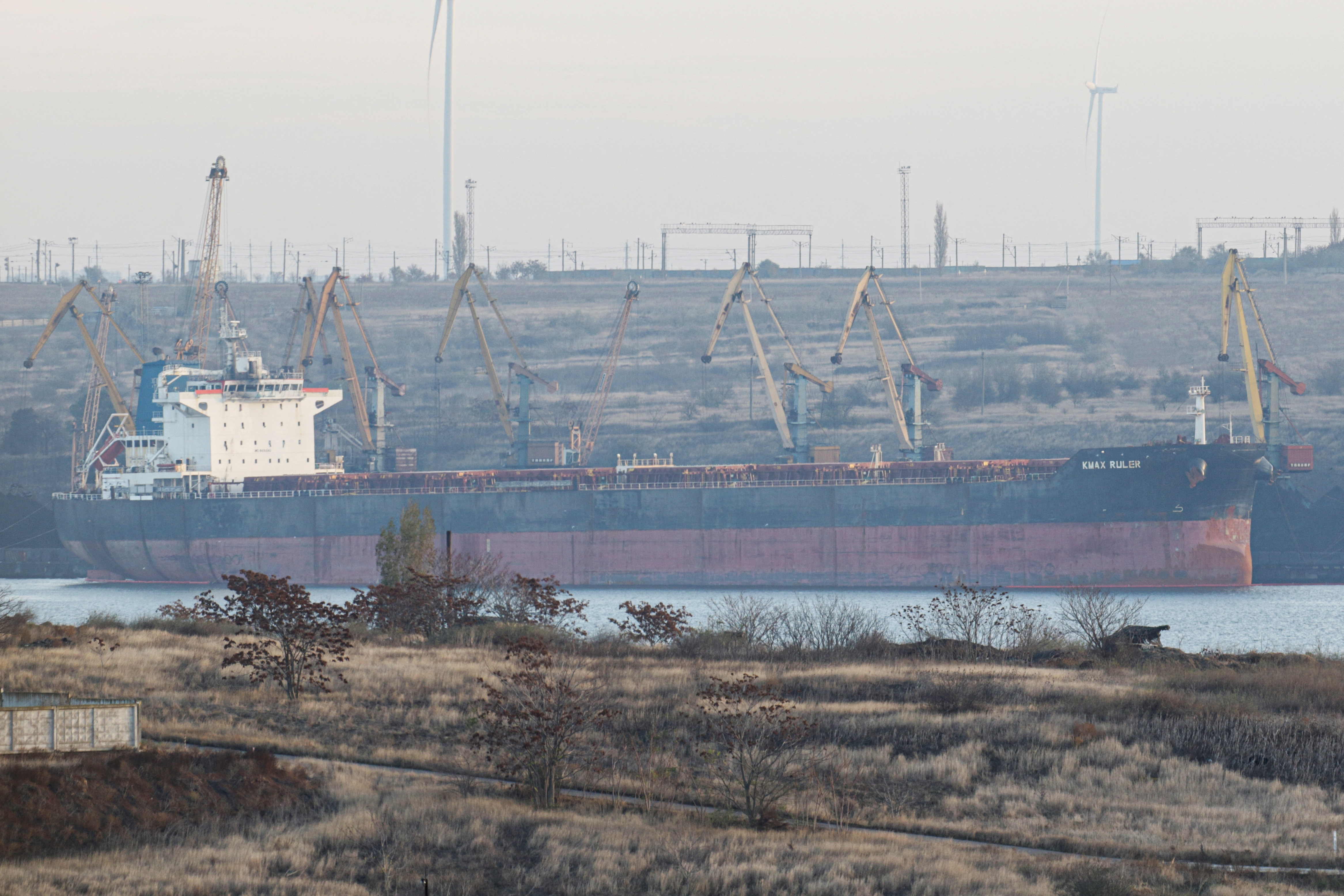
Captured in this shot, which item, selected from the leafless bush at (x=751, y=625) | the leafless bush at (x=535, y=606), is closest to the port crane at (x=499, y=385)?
the leafless bush at (x=535, y=606)

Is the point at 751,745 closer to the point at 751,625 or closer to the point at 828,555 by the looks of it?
the point at 751,625

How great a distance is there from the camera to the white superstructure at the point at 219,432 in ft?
215

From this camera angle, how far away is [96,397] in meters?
85.4

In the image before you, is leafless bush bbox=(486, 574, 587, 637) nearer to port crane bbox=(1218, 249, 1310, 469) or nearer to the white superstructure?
the white superstructure

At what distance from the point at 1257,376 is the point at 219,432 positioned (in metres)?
44.9

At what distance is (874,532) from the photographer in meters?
56.9

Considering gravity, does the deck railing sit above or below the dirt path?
above

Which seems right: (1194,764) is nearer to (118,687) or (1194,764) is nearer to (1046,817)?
(1046,817)

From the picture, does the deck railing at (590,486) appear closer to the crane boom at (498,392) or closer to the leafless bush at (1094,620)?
the crane boom at (498,392)

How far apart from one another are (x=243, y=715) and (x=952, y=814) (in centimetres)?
858

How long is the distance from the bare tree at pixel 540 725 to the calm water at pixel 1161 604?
17940 mm

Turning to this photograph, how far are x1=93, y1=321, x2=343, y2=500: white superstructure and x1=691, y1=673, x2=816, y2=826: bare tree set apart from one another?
165 feet

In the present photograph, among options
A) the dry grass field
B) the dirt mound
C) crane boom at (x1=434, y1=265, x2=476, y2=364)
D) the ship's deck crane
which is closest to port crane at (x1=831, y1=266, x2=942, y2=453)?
the ship's deck crane

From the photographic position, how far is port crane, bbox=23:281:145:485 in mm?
71750
